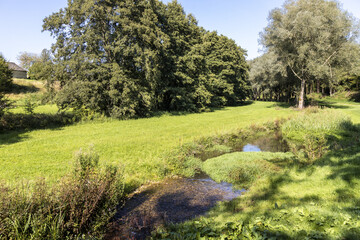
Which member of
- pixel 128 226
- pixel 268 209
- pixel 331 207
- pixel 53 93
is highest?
pixel 53 93

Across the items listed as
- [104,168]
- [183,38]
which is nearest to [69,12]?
[183,38]

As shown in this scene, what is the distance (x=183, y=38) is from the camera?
40562 mm

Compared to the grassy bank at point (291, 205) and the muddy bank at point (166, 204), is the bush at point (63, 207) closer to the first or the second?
the muddy bank at point (166, 204)

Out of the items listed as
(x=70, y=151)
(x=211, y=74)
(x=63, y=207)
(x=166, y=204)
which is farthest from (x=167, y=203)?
(x=211, y=74)

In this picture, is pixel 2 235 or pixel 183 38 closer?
pixel 2 235

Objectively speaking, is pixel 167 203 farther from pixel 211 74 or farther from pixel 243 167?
pixel 211 74

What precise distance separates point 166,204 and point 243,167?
4989 millimetres

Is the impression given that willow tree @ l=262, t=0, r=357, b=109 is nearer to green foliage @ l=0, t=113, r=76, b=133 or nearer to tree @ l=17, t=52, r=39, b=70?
green foliage @ l=0, t=113, r=76, b=133

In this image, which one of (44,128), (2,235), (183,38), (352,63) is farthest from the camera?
(183,38)

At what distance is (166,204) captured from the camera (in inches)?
324

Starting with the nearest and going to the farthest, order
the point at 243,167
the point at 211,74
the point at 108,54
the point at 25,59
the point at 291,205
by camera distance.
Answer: the point at 291,205
the point at 243,167
the point at 108,54
the point at 211,74
the point at 25,59

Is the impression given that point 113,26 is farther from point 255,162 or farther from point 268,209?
point 268,209

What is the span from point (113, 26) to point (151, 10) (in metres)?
6.34

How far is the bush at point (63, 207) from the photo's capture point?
5.06m
